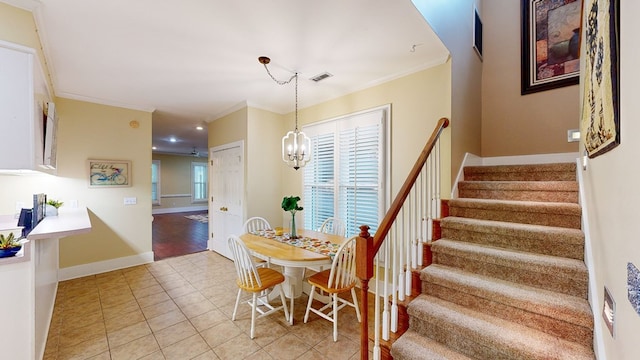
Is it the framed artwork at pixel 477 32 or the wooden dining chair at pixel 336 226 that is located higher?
the framed artwork at pixel 477 32

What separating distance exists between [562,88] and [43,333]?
6141 millimetres

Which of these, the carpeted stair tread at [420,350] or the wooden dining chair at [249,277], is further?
the wooden dining chair at [249,277]

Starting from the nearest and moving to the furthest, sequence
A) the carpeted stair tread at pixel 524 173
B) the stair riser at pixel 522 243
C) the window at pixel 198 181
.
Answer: the stair riser at pixel 522 243
the carpeted stair tread at pixel 524 173
the window at pixel 198 181

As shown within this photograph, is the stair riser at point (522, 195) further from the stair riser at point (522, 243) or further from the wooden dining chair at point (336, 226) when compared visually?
the wooden dining chair at point (336, 226)

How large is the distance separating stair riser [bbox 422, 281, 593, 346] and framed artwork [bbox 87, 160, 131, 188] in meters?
4.71

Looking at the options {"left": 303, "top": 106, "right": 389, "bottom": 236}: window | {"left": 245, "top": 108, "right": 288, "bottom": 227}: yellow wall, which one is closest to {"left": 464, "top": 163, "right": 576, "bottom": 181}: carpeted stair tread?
{"left": 303, "top": 106, "right": 389, "bottom": 236}: window

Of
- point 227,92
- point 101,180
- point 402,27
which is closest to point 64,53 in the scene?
point 227,92

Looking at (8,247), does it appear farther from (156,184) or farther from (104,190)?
(156,184)

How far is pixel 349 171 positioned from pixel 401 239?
1.85 m

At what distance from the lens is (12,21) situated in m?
1.90

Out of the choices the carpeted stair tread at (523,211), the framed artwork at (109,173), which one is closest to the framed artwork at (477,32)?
the carpeted stair tread at (523,211)

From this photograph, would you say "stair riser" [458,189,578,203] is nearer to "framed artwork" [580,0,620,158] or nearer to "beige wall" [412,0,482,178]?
"beige wall" [412,0,482,178]

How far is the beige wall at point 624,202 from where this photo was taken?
0.73 meters

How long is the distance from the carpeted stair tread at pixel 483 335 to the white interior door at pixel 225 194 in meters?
3.34
